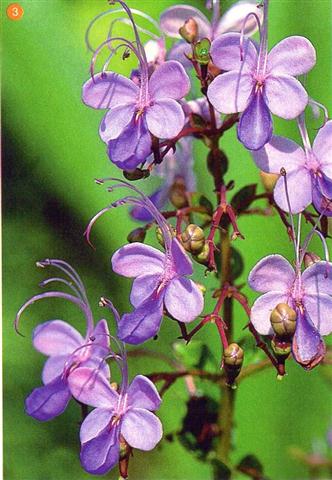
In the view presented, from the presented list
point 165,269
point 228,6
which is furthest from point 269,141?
point 228,6

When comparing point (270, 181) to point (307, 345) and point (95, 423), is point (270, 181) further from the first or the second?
point (95, 423)

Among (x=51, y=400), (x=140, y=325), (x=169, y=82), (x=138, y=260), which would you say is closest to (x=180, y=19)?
(x=169, y=82)

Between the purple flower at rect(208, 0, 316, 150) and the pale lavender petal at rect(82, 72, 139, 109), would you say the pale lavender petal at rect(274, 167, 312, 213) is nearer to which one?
the purple flower at rect(208, 0, 316, 150)

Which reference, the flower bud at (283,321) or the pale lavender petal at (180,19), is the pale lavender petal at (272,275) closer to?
the flower bud at (283,321)

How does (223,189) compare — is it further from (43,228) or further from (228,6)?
(43,228)

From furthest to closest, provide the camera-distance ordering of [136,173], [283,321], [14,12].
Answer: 1. [14,12]
2. [136,173]
3. [283,321]
